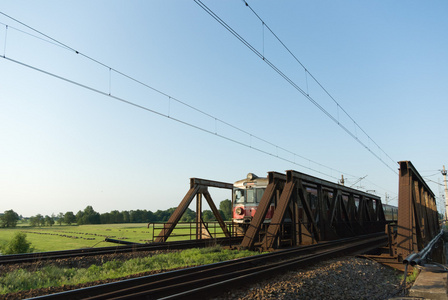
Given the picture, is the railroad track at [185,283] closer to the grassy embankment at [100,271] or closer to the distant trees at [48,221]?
the grassy embankment at [100,271]

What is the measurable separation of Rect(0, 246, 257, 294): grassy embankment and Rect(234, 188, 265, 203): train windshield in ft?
21.3

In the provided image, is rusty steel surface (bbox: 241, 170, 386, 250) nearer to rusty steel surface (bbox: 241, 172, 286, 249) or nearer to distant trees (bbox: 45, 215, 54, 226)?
rusty steel surface (bbox: 241, 172, 286, 249)

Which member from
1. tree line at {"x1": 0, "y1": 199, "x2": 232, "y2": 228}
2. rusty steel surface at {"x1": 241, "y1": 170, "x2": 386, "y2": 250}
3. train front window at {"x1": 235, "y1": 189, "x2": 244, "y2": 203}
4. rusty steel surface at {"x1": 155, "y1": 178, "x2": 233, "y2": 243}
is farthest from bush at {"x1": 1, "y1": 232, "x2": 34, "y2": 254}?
tree line at {"x1": 0, "y1": 199, "x2": 232, "y2": 228}

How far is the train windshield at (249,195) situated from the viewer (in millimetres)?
19422

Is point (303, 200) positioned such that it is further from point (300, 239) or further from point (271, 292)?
point (271, 292)

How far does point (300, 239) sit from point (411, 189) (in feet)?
21.6

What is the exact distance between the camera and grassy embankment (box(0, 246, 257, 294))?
26.8 feet

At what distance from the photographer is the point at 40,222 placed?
309 ft

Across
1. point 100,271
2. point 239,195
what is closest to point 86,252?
point 100,271

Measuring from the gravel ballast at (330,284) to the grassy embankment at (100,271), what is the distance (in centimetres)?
361

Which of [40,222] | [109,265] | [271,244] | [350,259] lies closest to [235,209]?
[271,244]

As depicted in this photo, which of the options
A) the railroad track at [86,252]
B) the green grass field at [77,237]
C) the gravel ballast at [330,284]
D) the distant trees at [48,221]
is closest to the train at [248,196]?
the railroad track at [86,252]

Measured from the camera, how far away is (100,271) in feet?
32.3

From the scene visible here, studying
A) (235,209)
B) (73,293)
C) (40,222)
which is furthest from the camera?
(40,222)
